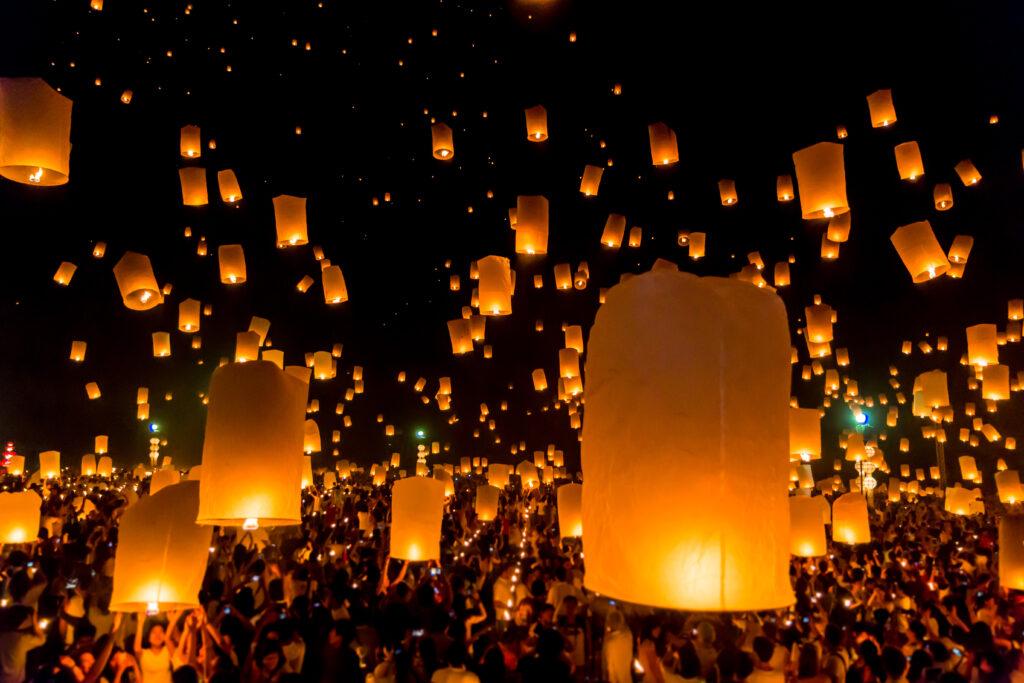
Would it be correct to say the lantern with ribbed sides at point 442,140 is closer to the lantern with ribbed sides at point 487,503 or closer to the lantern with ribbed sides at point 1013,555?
the lantern with ribbed sides at point 487,503

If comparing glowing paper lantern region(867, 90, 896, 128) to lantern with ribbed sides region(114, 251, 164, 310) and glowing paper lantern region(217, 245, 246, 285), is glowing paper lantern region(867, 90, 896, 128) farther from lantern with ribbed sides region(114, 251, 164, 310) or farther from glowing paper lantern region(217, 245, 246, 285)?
lantern with ribbed sides region(114, 251, 164, 310)

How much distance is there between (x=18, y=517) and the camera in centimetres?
675

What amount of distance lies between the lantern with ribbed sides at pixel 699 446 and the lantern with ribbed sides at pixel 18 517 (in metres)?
6.74

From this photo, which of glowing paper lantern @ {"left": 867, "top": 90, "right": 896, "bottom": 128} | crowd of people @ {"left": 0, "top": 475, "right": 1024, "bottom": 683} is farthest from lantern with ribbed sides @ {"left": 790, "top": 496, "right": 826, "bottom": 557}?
glowing paper lantern @ {"left": 867, "top": 90, "right": 896, "bottom": 128}

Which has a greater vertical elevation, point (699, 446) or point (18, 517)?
point (699, 446)

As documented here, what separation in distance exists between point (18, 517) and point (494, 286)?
4681 millimetres

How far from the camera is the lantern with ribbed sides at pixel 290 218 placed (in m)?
6.91

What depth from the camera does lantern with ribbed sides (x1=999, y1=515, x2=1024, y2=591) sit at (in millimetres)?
5449

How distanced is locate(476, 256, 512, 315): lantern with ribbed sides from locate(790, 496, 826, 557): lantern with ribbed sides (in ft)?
10.4


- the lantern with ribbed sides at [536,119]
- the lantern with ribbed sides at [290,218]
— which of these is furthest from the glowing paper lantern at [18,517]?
the lantern with ribbed sides at [536,119]

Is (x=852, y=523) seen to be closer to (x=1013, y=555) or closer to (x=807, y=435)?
(x=807, y=435)

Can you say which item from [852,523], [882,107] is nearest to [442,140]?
[882,107]

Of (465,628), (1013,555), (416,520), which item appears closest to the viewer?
(465,628)

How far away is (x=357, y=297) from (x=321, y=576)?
1576 cm
